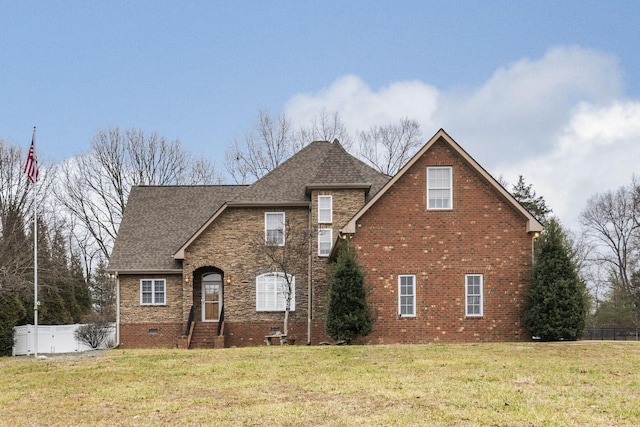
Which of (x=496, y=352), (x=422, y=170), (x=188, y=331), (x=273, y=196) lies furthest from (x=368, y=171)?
(x=496, y=352)

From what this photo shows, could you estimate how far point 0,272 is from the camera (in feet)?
103

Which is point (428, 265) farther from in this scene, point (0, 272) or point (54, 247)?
point (54, 247)

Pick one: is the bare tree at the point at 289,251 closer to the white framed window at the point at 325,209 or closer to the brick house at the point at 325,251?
the brick house at the point at 325,251

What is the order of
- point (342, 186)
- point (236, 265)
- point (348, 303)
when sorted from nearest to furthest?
point (348, 303)
point (342, 186)
point (236, 265)

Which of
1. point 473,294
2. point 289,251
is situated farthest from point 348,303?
point 289,251

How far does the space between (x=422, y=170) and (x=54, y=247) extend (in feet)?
92.9

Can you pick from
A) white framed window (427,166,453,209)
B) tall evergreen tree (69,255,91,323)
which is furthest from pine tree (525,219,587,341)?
tall evergreen tree (69,255,91,323)

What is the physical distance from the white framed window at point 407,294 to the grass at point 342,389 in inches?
174

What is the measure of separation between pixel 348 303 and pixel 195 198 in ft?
46.6

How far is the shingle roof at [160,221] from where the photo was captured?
32.3 meters

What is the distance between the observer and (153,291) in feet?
106

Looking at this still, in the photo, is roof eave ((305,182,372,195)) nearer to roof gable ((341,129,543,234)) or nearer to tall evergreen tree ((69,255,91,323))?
roof gable ((341,129,543,234))

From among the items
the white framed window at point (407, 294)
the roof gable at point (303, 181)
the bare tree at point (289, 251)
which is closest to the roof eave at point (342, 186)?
the roof gable at point (303, 181)

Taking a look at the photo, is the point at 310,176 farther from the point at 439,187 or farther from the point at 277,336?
the point at 439,187
